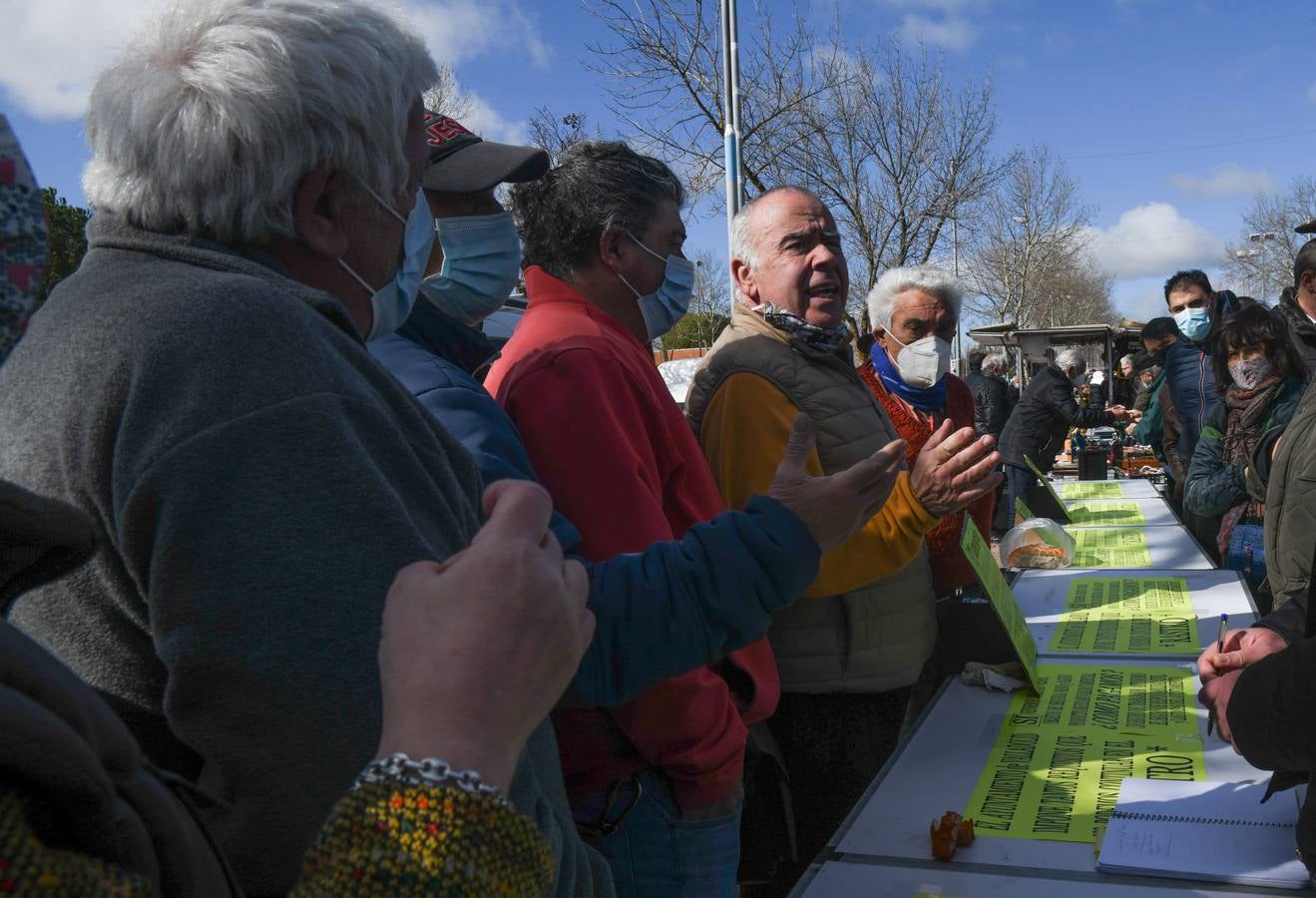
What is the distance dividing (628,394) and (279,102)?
2.79 feet

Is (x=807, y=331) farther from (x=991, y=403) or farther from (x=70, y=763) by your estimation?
(x=991, y=403)

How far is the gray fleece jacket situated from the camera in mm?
759

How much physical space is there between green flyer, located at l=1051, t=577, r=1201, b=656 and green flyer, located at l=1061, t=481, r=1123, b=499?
273cm

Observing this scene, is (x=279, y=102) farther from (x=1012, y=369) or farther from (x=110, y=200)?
(x=1012, y=369)

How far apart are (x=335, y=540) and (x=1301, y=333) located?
4.12 meters

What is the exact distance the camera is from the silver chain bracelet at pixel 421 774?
0.64 metres

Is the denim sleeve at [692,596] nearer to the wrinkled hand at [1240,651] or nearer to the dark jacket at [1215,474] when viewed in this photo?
the wrinkled hand at [1240,651]

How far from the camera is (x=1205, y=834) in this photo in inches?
65.5

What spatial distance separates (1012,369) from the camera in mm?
35000

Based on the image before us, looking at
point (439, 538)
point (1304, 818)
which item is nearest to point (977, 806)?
point (1304, 818)


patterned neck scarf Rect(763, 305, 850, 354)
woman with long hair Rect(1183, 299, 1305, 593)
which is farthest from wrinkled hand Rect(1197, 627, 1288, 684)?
woman with long hair Rect(1183, 299, 1305, 593)

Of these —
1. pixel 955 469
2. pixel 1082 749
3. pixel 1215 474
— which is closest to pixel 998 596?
pixel 1082 749

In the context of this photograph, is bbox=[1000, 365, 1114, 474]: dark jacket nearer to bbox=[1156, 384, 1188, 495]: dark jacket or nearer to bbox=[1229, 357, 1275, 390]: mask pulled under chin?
bbox=[1156, 384, 1188, 495]: dark jacket

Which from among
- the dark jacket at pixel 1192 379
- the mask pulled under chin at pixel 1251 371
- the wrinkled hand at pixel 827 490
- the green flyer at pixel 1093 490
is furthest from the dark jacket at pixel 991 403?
the wrinkled hand at pixel 827 490
